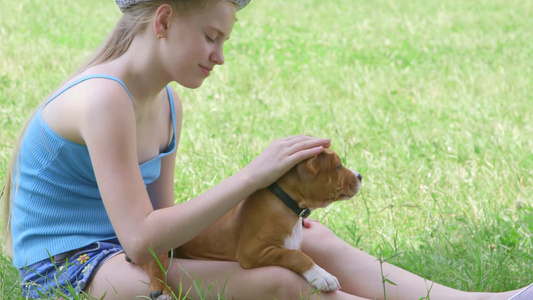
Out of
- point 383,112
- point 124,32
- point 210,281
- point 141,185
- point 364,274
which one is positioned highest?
point 124,32

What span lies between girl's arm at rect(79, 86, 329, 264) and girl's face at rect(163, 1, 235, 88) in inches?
10.5

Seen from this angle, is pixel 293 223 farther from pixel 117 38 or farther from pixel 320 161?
pixel 117 38

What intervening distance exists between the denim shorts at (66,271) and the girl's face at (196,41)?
661 millimetres

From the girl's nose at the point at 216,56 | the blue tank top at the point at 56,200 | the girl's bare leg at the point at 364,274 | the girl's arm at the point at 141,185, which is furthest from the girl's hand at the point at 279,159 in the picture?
the blue tank top at the point at 56,200

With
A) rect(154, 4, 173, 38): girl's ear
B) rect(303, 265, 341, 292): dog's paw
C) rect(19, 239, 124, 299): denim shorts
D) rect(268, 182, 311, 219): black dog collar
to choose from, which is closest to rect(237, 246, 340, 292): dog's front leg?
rect(303, 265, 341, 292): dog's paw

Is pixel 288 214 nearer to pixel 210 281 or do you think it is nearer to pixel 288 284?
pixel 288 284

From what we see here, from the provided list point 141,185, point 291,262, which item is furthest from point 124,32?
point 291,262

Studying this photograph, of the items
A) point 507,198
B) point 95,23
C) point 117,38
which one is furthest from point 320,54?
point 117,38

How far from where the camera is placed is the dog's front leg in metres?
2.32

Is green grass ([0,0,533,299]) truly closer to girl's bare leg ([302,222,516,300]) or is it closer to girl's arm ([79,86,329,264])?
girl's bare leg ([302,222,516,300])

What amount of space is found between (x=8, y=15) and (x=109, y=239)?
18.5 feet

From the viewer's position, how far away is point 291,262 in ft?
7.72

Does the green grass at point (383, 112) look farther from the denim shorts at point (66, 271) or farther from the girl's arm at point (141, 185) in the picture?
the girl's arm at point (141, 185)

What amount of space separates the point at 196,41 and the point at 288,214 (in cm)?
66
